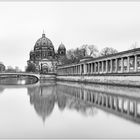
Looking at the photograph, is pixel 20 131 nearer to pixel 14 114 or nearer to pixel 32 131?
pixel 32 131

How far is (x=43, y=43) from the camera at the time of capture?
126312mm

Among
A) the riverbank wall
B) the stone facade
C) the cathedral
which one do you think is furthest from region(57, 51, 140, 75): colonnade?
the cathedral

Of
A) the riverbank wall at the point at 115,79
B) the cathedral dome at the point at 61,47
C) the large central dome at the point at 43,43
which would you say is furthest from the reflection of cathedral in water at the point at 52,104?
the cathedral dome at the point at 61,47

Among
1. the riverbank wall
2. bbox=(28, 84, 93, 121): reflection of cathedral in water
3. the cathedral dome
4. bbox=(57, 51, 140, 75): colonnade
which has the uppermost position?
the cathedral dome

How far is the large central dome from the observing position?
126m

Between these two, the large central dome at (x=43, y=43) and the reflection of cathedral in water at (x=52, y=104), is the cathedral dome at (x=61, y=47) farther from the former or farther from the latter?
the reflection of cathedral in water at (x=52, y=104)

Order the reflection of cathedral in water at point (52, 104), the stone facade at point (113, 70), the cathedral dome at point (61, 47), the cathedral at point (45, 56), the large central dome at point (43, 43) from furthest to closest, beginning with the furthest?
the cathedral dome at point (61, 47) → the large central dome at point (43, 43) → the cathedral at point (45, 56) → the stone facade at point (113, 70) → the reflection of cathedral in water at point (52, 104)

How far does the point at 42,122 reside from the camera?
11.9 meters

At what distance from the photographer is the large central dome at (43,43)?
12581 cm

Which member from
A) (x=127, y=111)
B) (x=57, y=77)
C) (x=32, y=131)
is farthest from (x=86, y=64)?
(x=32, y=131)

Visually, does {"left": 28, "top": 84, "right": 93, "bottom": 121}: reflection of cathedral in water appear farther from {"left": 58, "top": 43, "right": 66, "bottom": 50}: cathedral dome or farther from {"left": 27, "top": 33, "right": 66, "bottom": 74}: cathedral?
{"left": 58, "top": 43, "right": 66, "bottom": 50}: cathedral dome

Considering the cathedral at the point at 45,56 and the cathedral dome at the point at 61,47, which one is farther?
the cathedral dome at the point at 61,47

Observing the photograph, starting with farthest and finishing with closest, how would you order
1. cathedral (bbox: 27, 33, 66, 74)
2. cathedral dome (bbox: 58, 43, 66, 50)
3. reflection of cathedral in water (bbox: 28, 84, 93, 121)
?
1. cathedral dome (bbox: 58, 43, 66, 50)
2. cathedral (bbox: 27, 33, 66, 74)
3. reflection of cathedral in water (bbox: 28, 84, 93, 121)

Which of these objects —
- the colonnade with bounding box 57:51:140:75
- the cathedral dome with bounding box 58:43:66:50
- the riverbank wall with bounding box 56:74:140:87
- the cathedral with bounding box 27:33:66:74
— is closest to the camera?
the riverbank wall with bounding box 56:74:140:87
